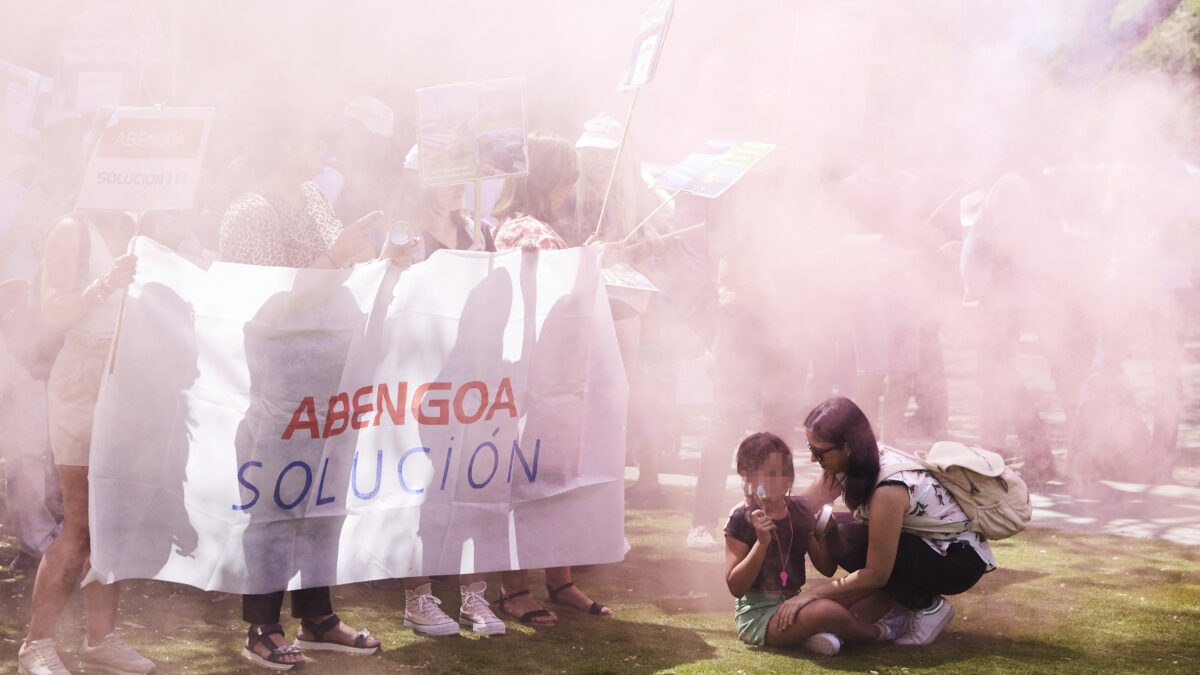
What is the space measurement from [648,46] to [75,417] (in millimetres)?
1862

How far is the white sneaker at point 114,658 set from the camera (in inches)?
112

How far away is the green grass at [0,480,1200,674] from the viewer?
2910 millimetres

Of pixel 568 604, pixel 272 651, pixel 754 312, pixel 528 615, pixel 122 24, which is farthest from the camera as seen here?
pixel 122 24

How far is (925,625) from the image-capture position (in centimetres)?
308

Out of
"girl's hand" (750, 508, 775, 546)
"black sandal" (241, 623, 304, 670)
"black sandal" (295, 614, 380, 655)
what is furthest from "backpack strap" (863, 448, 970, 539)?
"black sandal" (241, 623, 304, 670)

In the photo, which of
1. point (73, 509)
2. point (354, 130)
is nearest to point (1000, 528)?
point (73, 509)

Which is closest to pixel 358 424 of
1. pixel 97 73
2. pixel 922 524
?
pixel 922 524

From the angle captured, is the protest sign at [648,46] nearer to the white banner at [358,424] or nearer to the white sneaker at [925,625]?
the white banner at [358,424]

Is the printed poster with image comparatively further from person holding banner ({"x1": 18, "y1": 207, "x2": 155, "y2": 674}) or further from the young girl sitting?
the young girl sitting

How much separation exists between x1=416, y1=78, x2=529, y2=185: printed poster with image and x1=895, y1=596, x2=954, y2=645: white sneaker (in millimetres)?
1654

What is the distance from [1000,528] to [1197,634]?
0.60 meters

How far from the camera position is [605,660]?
2.98 m

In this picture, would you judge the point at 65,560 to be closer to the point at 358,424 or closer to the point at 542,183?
the point at 358,424

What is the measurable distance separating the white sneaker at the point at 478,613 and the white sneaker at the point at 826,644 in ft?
2.88
